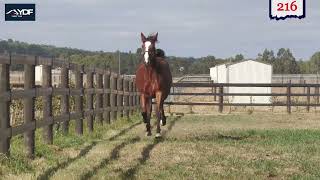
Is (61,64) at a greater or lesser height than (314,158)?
greater

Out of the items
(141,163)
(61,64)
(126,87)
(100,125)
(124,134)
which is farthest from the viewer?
(126,87)

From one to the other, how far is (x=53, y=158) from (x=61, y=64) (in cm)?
293

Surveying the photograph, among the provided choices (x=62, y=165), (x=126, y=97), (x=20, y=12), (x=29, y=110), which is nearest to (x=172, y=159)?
(x=62, y=165)

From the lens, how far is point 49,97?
964 cm

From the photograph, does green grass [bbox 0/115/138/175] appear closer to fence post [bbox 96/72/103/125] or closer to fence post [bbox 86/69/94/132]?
fence post [bbox 86/69/94/132]

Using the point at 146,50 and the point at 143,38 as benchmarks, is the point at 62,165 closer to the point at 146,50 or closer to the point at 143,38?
the point at 146,50

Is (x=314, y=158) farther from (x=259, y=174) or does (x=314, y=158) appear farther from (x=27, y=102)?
(x=27, y=102)

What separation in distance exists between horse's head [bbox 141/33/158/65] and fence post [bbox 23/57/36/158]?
3490 mm

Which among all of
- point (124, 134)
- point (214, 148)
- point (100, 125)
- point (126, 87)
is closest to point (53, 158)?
point (214, 148)

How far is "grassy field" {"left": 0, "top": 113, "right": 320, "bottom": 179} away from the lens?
273 inches

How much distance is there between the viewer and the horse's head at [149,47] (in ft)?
38.3

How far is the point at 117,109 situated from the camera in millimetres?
17203

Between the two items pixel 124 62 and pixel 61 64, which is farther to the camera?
pixel 124 62

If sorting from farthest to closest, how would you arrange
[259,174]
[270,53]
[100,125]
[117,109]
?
[270,53] → [117,109] → [100,125] → [259,174]
